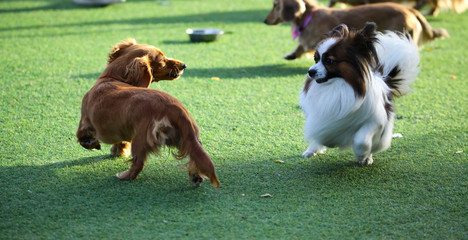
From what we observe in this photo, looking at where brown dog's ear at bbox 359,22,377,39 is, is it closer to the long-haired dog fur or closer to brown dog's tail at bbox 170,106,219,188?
the long-haired dog fur

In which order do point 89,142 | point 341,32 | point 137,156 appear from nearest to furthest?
point 137,156 < point 341,32 < point 89,142

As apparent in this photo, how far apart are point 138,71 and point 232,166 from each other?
94cm

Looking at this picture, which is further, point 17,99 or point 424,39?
point 424,39

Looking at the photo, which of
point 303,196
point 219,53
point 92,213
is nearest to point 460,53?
point 219,53

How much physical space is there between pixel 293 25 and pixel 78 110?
3.01m

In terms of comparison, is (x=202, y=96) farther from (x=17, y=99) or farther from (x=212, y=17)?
(x=212, y=17)

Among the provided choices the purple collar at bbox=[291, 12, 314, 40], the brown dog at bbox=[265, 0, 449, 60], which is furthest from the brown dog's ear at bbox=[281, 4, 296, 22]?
the purple collar at bbox=[291, 12, 314, 40]

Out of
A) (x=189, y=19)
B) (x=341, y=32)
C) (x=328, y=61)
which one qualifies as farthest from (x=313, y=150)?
(x=189, y=19)

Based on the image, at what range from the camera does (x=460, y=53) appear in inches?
267

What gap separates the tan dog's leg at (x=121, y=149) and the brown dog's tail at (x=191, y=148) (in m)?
0.75

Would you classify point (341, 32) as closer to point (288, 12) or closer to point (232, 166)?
point (232, 166)

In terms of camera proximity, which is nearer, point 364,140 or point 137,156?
point 137,156

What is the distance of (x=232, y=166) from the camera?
137 inches

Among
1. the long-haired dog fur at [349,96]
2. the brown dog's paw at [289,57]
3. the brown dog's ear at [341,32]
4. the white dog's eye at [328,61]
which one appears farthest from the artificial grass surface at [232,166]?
the brown dog's ear at [341,32]
